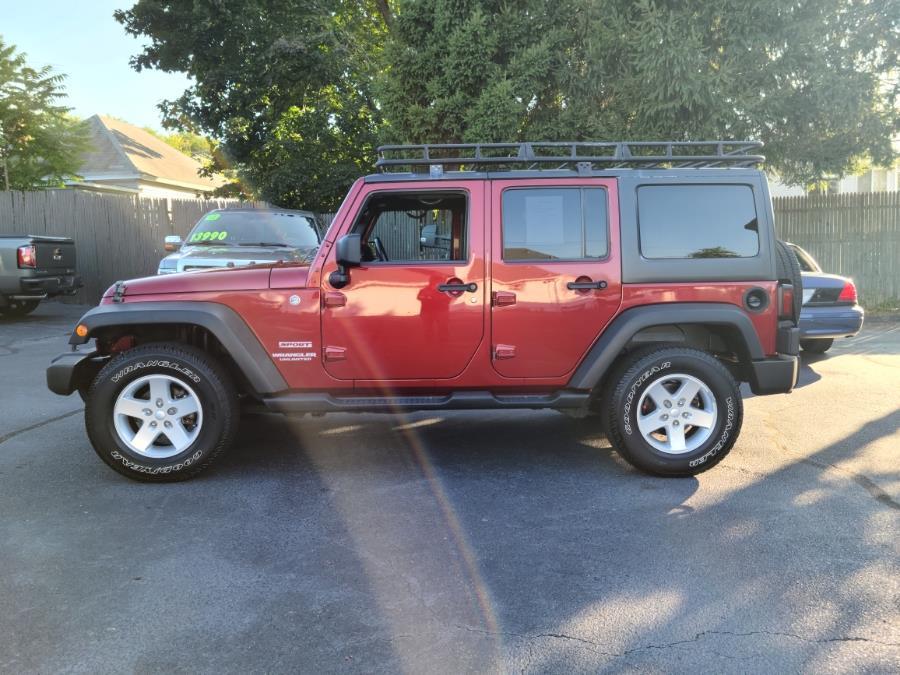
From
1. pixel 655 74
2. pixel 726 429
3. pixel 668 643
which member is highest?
pixel 655 74

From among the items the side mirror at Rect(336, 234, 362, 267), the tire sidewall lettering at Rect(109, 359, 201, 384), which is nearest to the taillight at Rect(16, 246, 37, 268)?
the tire sidewall lettering at Rect(109, 359, 201, 384)

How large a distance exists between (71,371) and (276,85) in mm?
17059

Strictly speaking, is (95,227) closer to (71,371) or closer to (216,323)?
(71,371)

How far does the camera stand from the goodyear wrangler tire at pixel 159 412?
461 cm

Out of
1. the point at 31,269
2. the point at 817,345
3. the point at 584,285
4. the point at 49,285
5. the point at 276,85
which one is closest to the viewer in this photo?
the point at 584,285

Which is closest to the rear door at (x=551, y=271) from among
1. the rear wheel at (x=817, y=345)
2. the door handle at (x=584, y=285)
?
the door handle at (x=584, y=285)

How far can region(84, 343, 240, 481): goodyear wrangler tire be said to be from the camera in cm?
461

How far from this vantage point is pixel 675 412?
4.78 metres

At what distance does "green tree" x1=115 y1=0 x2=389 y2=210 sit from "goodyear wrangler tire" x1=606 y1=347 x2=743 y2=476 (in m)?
16.7

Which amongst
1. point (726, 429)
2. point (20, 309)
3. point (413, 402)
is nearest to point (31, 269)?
point (20, 309)

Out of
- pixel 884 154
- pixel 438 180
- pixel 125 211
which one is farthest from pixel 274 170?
pixel 438 180

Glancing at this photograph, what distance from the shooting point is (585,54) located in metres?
13.8

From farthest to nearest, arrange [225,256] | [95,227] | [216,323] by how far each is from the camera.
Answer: [95,227], [225,256], [216,323]

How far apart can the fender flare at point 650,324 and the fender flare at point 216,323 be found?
1.96 m
